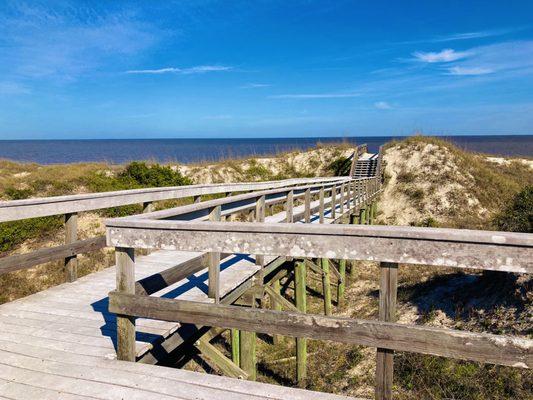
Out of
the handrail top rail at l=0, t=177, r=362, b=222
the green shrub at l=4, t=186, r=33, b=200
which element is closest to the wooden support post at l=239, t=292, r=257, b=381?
the handrail top rail at l=0, t=177, r=362, b=222

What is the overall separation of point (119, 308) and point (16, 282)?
8110mm

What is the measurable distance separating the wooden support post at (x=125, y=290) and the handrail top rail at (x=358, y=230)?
265 mm

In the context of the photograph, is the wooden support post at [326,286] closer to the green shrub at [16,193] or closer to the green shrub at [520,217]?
the green shrub at [520,217]

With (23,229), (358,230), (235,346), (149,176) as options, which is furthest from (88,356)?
(149,176)

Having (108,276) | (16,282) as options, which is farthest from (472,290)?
(16,282)

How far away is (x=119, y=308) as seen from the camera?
3.54 meters

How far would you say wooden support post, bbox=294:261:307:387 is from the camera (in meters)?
8.66

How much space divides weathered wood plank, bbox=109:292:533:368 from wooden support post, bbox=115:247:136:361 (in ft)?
0.30

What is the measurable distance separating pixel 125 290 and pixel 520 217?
13608mm

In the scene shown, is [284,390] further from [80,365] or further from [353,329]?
[80,365]

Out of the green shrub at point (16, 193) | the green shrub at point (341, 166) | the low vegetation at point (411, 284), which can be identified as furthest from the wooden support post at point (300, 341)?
the green shrub at point (341, 166)

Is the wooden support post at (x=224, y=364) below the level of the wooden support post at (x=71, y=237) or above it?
below

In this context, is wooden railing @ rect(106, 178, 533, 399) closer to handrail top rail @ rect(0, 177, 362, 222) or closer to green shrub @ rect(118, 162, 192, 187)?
handrail top rail @ rect(0, 177, 362, 222)

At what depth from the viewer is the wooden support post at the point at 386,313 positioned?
2.80m
